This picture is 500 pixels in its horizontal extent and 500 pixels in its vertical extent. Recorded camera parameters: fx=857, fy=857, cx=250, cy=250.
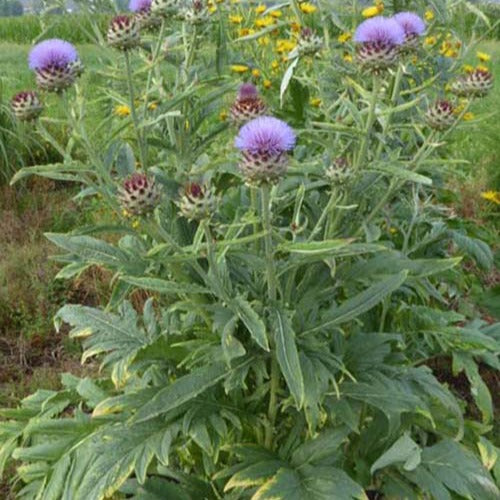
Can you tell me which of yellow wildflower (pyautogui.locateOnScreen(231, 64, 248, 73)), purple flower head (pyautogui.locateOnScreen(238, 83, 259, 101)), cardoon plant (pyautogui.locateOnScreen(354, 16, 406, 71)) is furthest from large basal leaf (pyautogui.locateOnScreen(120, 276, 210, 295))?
yellow wildflower (pyautogui.locateOnScreen(231, 64, 248, 73))

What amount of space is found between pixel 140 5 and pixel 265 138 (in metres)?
0.87

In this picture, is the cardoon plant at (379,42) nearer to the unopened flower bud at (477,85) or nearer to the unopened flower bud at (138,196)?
the unopened flower bud at (477,85)

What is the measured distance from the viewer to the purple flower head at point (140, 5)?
2.46 metres

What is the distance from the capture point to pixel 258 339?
1.96 m

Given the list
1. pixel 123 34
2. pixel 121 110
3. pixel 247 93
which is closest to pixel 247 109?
pixel 247 93

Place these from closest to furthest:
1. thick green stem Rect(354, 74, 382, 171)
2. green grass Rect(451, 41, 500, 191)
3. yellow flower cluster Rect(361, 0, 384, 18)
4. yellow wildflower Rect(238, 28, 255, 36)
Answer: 1. thick green stem Rect(354, 74, 382, 171)
2. yellow flower cluster Rect(361, 0, 384, 18)
3. yellow wildflower Rect(238, 28, 255, 36)
4. green grass Rect(451, 41, 500, 191)

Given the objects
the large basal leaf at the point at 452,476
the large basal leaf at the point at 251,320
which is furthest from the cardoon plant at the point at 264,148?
the large basal leaf at the point at 452,476

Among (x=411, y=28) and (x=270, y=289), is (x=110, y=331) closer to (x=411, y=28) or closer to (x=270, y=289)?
(x=270, y=289)

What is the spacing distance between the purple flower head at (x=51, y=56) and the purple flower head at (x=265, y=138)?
0.60 m

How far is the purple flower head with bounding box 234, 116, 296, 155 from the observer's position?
1835 mm

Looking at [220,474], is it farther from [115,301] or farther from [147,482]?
[115,301]

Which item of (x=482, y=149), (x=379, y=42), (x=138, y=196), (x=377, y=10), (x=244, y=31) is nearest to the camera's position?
(x=138, y=196)

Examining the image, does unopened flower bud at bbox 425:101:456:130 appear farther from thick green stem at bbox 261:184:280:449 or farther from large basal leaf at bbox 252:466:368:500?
large basal leaf at bbox 252:466:368:500

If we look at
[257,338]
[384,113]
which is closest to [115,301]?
[257,338]
